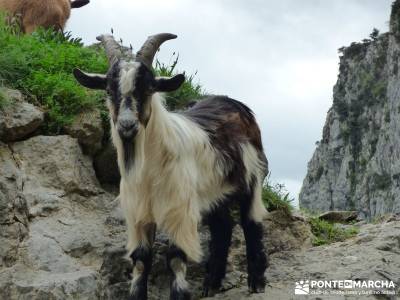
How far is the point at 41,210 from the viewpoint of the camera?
7.11 meters

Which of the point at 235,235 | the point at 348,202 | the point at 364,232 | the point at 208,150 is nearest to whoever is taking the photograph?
the point at 208,150

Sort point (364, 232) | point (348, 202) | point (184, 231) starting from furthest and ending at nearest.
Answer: point (348, 202), point (364, 232), point (184, 231)

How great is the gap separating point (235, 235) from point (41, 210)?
2145 mm

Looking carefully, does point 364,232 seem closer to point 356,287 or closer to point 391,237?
point 391,237

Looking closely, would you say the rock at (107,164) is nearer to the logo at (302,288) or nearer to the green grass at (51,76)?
the green grass at (51,76)

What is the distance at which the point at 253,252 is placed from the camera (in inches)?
271

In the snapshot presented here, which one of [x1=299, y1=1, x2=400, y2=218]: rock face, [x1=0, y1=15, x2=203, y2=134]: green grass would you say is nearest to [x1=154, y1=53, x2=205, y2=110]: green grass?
[x1=0, y1=15, x2=203, y2=134]: green grass

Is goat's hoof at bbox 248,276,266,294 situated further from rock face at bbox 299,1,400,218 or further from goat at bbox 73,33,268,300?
rock face at bbox 299,1,400,218

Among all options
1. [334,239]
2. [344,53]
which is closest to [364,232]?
[334,239]

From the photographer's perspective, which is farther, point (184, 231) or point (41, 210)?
point (41, 210)

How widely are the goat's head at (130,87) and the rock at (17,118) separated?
182 centimetres

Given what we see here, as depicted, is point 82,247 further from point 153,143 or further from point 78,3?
point 78,3

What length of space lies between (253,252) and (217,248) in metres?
0.38

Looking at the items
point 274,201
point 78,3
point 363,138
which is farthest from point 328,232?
point 363,138
